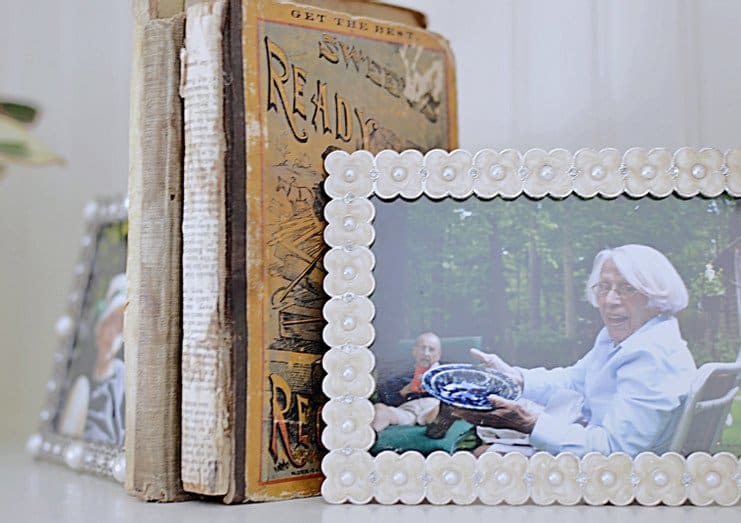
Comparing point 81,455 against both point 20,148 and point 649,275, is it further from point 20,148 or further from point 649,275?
point 649,275

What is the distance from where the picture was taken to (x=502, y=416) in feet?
2.01

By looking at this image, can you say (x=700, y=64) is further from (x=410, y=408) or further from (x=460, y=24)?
→ (x=410, y=408)

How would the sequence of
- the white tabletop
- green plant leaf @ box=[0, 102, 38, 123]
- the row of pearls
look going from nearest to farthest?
the white tabletop < the row of pearls < green plant leaf @ box=[0, 102, 38, 123]

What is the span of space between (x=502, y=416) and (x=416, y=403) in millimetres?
57

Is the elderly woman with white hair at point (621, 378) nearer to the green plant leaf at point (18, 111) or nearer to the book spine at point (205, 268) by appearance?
the book spine at point (205, 268)

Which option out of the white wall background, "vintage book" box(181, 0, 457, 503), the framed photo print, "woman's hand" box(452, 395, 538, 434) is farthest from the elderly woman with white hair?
the framed photo print

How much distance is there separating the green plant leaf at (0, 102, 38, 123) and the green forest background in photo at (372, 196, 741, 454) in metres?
0.39

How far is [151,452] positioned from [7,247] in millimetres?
496

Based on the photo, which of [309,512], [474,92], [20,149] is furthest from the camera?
[474,92]

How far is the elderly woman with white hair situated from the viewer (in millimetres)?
605

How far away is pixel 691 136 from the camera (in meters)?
0.79

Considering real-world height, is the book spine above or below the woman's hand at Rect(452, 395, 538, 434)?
above

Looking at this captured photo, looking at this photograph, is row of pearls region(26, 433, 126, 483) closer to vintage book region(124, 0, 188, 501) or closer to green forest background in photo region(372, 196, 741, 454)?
vintage book region(124, 0, 188, 501)

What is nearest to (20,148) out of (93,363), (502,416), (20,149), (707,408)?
(20,149)
